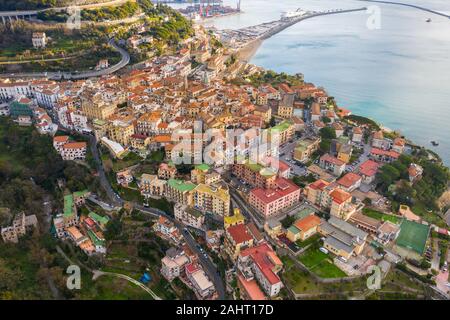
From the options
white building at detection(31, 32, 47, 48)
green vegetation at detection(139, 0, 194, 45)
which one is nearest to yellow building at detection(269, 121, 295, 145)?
green vegetation at detection(139, 0, 194, 45)

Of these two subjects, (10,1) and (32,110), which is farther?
(10,1)

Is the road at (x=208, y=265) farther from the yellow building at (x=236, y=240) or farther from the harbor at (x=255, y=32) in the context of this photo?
the harbor at (x=255, y=32)

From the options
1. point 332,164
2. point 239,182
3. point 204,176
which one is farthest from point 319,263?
point 332,164

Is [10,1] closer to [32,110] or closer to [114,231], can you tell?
[32,110]

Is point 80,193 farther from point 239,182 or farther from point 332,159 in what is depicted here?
point 332,159

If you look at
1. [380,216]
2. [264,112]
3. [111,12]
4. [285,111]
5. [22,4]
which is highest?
[22,4]

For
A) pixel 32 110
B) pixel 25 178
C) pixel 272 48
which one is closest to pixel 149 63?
pixel 32 110

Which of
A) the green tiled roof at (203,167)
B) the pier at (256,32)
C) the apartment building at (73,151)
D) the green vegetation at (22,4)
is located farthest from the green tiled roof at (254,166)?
the pier at (256,32)
